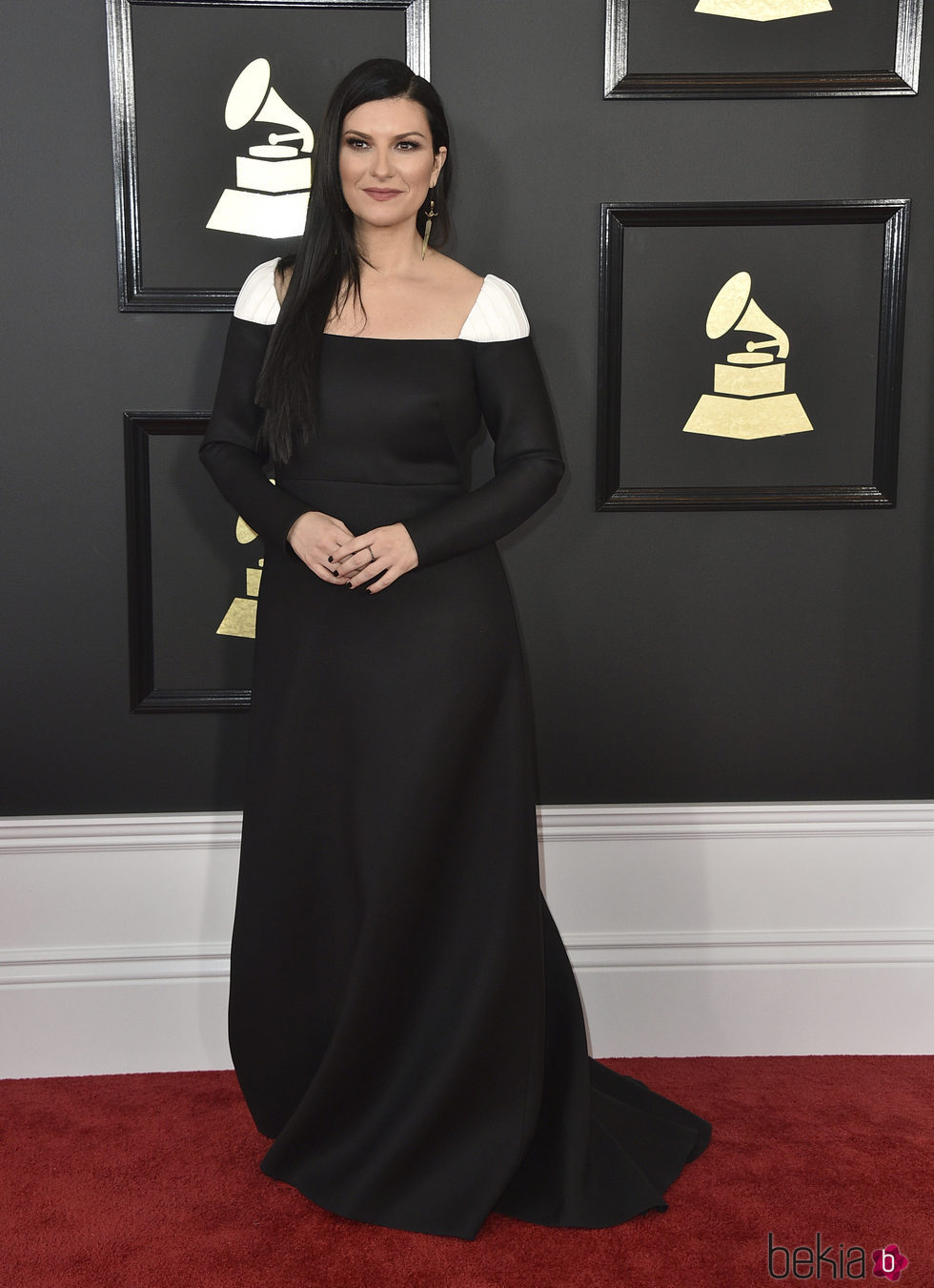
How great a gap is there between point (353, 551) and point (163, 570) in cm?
74

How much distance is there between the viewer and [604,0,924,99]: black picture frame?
2207 mm

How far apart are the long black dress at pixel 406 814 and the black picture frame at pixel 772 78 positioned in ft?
2.13

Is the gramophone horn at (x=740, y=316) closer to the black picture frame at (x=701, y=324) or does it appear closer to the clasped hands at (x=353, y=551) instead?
the black picture frame at (x=701, y=324)

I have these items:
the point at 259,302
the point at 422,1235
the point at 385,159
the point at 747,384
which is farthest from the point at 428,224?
the point at 422,1235

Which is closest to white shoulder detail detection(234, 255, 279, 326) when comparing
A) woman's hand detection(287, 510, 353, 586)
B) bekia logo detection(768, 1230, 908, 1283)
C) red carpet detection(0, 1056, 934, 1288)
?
woman's hand detection(287, 510, 353, 586)

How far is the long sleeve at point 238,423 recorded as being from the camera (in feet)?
6.14

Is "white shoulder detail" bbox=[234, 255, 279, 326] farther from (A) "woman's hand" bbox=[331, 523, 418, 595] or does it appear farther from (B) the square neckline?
(A) "woman's hand" bbox=[331, 523, 418, 595]

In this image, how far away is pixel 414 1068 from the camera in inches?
75.7

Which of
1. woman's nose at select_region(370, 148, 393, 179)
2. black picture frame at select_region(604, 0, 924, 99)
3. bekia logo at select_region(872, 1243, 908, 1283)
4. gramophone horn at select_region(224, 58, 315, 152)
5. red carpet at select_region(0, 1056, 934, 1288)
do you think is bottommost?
red carpet at select_region(0, 1056, 934, 1288)

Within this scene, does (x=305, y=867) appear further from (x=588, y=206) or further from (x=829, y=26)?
(x=829, y=26)

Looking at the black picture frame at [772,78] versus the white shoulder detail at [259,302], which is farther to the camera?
the black picture frame at [772,78]

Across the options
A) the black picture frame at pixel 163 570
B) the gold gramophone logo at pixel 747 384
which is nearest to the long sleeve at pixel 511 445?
the gold gramophone logo at pixel 747 384

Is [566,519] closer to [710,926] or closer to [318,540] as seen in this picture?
[318,540]

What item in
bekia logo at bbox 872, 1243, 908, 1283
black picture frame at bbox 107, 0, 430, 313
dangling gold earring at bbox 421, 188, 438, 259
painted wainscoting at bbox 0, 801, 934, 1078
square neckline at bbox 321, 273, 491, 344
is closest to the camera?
bekia logo at bbox 872, 1243, 908, 1283
